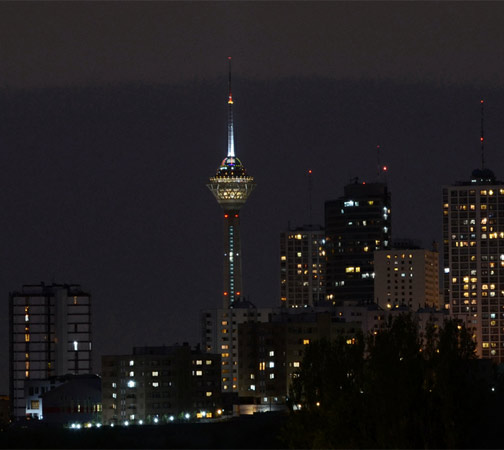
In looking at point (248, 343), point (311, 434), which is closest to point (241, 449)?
point (311, 434)

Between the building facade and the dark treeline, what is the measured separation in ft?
292

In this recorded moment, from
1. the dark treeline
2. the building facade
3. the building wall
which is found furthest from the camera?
the building wall

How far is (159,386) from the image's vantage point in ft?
586

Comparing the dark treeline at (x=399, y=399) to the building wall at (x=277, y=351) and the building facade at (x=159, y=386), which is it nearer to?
the building facade at (x=159, y=386)

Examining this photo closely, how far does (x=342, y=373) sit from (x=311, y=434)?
206 inches

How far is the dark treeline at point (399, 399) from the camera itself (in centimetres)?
8175

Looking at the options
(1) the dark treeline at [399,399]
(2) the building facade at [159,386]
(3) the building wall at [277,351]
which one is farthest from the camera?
(3) the building wall at [277,351]

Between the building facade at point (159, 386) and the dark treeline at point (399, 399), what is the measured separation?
88.9m

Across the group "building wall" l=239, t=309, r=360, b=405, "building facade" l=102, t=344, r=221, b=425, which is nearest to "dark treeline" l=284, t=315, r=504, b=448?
"building facade" l=102, t=344, r=221, b=425

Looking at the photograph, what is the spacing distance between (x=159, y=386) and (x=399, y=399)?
9778cm

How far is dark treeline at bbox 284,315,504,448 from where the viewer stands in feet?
268

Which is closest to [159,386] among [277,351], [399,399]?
[277,351]

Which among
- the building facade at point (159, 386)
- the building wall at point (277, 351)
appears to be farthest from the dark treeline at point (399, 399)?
the building wall at point (277, 351)

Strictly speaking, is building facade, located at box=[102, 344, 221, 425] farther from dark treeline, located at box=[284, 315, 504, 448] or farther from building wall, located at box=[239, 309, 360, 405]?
dark treeline, located at box=[284, 315, 504, 448]
